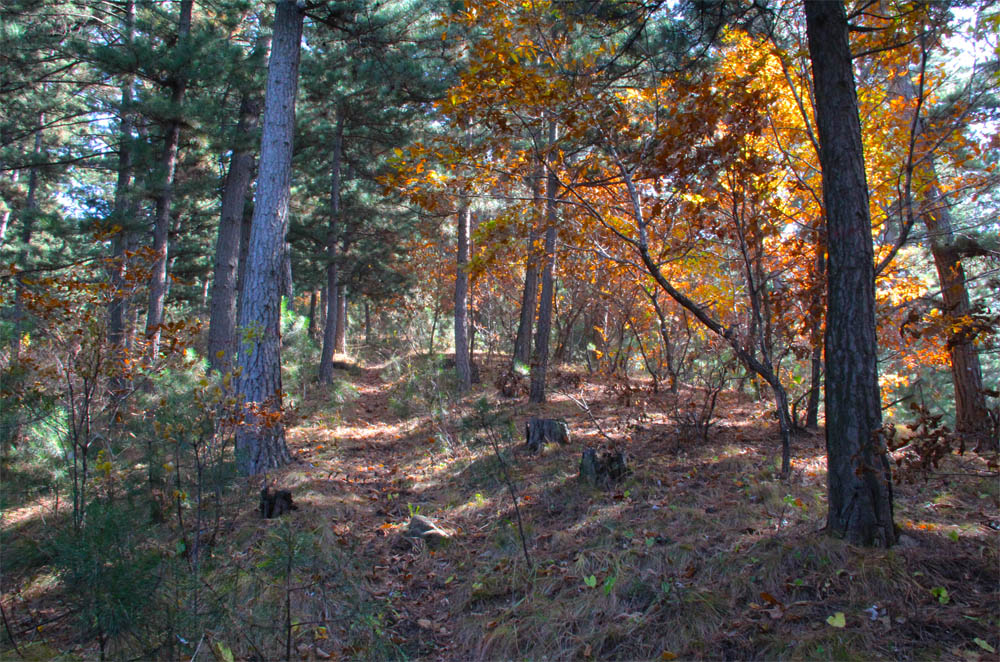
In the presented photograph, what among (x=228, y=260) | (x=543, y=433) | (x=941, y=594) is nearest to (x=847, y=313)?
(x=941, y=594)

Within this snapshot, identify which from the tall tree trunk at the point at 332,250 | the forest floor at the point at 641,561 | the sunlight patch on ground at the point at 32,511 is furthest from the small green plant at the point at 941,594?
the tall tree trunk at the point at 332,250

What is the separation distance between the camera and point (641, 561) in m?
4.09

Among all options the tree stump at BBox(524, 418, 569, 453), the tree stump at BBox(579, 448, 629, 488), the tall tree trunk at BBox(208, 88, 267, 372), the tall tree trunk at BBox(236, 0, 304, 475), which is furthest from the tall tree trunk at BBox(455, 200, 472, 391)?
the tree stump at BBox(579, 448, 629, 488)

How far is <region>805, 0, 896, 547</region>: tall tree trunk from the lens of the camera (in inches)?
136

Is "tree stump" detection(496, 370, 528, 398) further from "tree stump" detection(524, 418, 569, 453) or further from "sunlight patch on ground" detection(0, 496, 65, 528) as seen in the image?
"sunlight patch on ground" detection(0, 496, 65, 528)

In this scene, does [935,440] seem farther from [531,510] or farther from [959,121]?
[531,510]

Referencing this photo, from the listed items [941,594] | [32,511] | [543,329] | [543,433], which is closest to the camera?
[941,594]

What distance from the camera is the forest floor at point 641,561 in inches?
123

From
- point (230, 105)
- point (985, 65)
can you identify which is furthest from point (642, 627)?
point (230, 105)

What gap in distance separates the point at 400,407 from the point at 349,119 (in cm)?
705

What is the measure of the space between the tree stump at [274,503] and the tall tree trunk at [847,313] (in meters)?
4.57

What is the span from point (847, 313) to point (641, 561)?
2.18m

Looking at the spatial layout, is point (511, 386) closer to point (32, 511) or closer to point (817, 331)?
point (817, 331)

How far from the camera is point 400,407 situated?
9.80 meters
